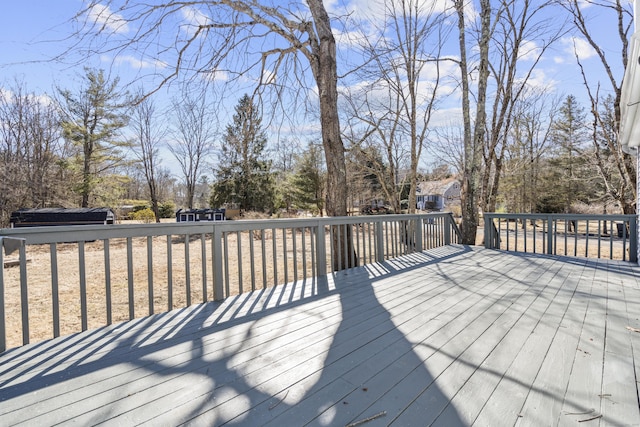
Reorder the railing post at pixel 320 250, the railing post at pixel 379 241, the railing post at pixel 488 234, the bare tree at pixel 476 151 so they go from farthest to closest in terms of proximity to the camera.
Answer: the bare tree at pixel 476 151, the railing post at pixel 488 234, the railing post at pixel 379 241, the railing post at pixel 320 250

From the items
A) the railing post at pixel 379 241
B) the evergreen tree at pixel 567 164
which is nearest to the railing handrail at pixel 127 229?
the railing post at pixel 379 241

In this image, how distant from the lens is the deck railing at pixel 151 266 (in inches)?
82.3

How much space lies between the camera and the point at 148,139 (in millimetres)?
16000

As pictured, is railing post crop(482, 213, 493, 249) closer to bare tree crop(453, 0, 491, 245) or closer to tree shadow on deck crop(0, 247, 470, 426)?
bare tree crop(453, 0, 491, 245)

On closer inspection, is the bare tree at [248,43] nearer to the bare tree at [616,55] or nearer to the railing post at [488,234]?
the railing post at [488,234]

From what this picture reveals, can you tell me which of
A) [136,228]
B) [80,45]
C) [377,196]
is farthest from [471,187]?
[377,196]

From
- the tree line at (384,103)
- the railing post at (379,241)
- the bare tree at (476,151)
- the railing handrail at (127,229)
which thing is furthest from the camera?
the bare tree at (476,151)

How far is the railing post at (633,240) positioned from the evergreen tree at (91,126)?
17.0 m

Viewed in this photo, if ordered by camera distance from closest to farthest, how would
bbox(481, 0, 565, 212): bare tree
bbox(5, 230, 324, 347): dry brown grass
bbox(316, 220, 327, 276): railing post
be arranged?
bbox(5, 230, 324, 347): dry brown grass → bbox(316, 220, 327, 276): railing post → bbox(481, 0, 565, 212): bare tree

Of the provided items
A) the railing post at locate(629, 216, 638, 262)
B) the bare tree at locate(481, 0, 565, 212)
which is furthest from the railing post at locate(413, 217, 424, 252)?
the bare tree at locate(481, 0, 565, 212)

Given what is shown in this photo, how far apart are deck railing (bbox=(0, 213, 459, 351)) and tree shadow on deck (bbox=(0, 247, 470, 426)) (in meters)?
0.40

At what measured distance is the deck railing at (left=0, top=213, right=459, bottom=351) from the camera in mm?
2090

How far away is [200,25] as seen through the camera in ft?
17.3

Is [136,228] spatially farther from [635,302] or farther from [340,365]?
[635,302]
